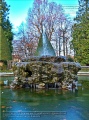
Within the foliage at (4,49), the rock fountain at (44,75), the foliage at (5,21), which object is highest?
the foliage at (5,21)

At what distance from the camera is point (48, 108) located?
4.18 metres

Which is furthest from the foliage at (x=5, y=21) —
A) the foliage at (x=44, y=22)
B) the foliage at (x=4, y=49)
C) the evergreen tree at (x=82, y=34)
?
the evergreen tree at (x=82, y=34)

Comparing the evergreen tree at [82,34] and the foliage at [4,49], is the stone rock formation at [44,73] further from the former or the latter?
the evergreen tree at [82,34]

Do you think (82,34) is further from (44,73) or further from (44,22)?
(44,73)

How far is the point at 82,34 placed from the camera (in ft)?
76.2

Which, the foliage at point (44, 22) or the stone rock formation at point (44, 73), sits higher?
the foliage at point (44, 22)

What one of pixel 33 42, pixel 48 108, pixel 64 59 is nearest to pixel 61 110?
pixel 48 108

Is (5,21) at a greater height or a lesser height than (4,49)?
greater

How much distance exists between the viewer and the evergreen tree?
22656 millimetres

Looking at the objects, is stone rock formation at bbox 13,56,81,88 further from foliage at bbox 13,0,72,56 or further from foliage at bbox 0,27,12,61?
foliage at bbox 13,0,72,56

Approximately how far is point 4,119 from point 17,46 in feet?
82.2

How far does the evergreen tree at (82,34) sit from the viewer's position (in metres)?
22.7

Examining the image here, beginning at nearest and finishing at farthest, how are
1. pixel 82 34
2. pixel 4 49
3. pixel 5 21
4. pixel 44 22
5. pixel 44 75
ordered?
pixel 44 75 < pixel 4 49 < pixel 82 34 < pixel 5 21 < pixel 44 22

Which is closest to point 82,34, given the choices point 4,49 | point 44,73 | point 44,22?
point 44,22
